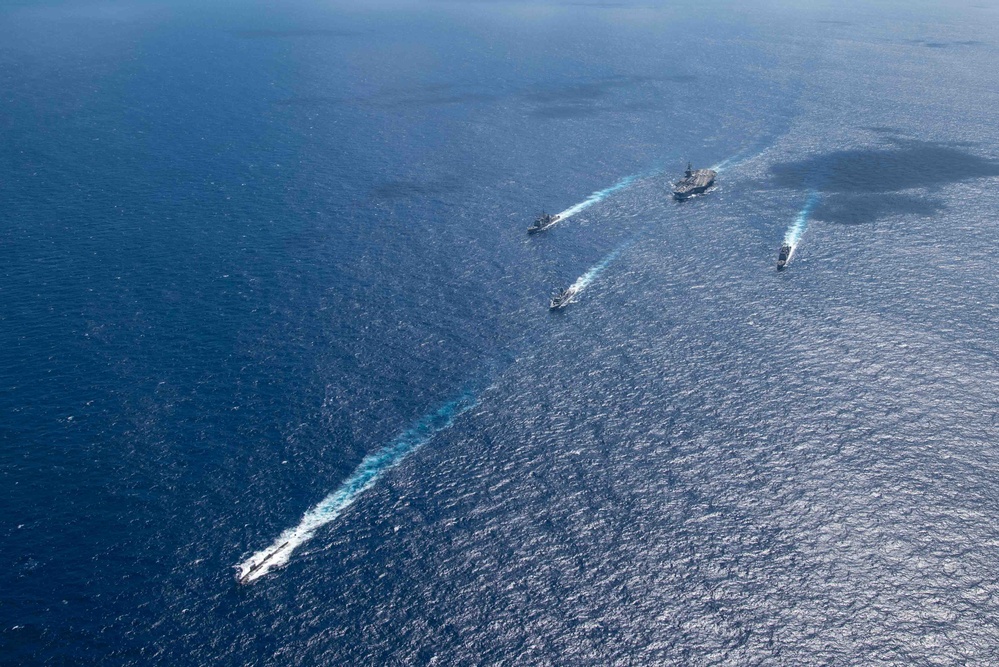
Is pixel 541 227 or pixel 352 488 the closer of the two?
pixel 352 488

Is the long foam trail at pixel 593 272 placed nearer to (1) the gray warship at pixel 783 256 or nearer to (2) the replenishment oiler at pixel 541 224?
(2) the replenishment oiler at pixel 541 224

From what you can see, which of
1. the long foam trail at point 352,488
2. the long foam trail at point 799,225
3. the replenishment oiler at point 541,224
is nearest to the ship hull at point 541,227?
the replenishment oiler at point 541,224

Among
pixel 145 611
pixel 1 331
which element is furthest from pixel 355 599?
pixel 1 331

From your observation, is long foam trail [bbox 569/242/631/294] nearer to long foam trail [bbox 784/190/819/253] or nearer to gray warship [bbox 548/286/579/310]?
gray warship [bbox 548/286/579/310]

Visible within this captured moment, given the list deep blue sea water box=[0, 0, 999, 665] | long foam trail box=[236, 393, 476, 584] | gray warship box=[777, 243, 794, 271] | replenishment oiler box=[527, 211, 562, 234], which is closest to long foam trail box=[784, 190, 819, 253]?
deep blue sea water box=[0, 0, 999, 665]

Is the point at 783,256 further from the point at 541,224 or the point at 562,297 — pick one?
the point at 541,224

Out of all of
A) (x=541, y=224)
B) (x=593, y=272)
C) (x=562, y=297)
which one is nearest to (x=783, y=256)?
(x=593, y=272)
